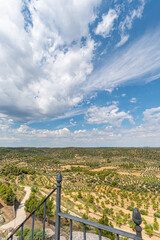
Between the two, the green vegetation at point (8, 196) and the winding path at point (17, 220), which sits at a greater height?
the green vegetation at point (8, 196)

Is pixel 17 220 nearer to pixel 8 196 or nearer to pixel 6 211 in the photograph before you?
pixel 6 211

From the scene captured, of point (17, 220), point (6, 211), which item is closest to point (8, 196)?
point (6, 211)

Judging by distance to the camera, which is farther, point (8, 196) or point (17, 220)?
point (8, 196)

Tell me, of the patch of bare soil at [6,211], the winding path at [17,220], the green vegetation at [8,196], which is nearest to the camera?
the winding path at [17,220]

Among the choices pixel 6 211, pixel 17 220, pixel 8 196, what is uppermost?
pixel 8 196

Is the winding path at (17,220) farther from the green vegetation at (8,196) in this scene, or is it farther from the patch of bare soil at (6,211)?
the green vegetation at (8,196)

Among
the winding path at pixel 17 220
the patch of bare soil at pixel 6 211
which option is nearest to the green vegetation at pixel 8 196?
the patch of bare soil at pixel 6 211

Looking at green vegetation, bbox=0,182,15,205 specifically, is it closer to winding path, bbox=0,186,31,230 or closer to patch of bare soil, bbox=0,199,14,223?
patch of bare soil, bbox=0,199,14,223

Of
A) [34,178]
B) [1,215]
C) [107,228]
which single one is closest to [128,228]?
[1,215]

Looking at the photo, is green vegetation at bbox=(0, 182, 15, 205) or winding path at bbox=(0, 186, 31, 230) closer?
winding path at bbox=(0, 186, 31, 230)

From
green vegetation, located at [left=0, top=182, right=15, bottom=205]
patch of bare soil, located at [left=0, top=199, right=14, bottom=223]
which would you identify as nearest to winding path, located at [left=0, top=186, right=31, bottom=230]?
patch of bare soil, located at [left=0, top=199, right=14, bottom=223]

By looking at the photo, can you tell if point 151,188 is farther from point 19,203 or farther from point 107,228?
point 107,228
